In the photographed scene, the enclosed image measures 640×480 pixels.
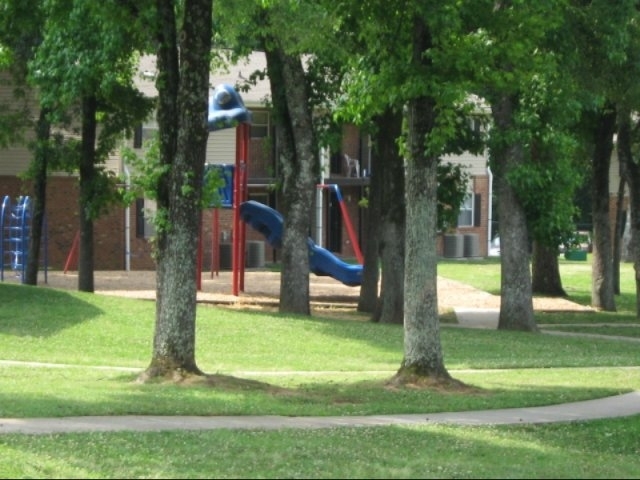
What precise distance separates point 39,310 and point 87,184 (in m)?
4.97

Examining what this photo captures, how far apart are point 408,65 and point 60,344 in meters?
8.09

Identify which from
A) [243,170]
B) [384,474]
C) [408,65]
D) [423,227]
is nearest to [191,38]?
[408,65]

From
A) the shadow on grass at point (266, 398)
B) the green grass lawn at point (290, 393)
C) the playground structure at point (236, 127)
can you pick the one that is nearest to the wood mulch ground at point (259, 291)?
the playground structure at point (236, 127)

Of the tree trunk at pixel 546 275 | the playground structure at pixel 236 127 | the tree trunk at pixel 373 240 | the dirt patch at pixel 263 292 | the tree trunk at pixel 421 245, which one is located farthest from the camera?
the tree trunk at pixel 546 275

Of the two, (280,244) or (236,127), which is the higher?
(236,127)

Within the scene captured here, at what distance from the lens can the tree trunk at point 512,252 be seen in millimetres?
25125

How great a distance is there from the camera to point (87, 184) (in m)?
26.5

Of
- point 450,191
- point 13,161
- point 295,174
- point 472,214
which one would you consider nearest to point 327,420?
Result: point 295,174

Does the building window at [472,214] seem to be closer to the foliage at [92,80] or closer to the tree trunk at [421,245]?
the foliage at [92,80]

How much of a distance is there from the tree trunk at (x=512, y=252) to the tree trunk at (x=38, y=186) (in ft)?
32.0

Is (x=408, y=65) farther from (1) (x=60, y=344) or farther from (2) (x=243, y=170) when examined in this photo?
(2) (x=243, y=170)

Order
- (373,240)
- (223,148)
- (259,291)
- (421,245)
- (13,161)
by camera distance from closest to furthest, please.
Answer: (421,245), (373,240), (259,291), (13,161), (223,148)

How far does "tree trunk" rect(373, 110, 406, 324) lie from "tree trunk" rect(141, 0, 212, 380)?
11058 mm

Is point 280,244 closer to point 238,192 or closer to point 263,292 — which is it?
point 263,292
